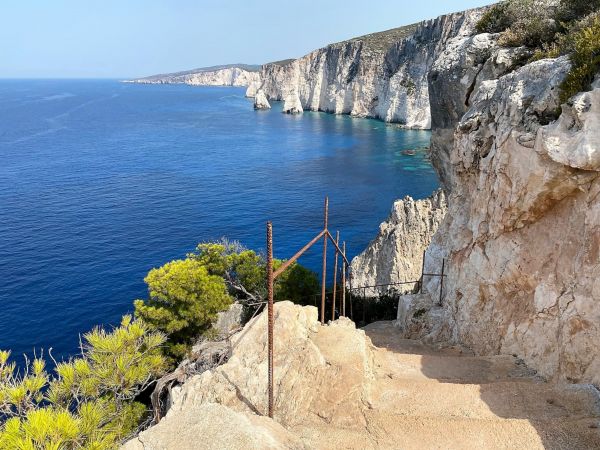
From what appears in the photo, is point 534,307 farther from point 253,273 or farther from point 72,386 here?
point 253,273

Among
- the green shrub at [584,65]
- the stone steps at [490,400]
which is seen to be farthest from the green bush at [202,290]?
the green shrub at [584,65]

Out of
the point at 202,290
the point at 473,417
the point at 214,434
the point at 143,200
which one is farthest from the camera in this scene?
the point at 143,200

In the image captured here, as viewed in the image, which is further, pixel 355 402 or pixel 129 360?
pixel 129 360

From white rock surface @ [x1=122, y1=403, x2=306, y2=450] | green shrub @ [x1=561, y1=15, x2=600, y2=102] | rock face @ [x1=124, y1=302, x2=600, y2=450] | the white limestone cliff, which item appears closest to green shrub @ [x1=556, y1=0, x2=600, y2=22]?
the white limestone cliff

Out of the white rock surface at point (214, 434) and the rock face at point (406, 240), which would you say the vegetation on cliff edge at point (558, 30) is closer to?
the white rock surface at point (214, 434)

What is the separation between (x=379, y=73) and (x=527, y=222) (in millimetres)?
137801

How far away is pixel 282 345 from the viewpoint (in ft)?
40.4

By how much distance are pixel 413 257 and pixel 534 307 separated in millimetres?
18946

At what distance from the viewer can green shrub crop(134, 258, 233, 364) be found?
21.8 metres

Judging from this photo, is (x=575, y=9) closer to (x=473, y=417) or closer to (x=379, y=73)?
(x=473, y=417)

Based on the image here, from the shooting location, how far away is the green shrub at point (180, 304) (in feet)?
71.6

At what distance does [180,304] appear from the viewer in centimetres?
2248

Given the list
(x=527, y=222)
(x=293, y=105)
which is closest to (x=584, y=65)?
(x=527, y=222)

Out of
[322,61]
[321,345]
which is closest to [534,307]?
[321,345]
